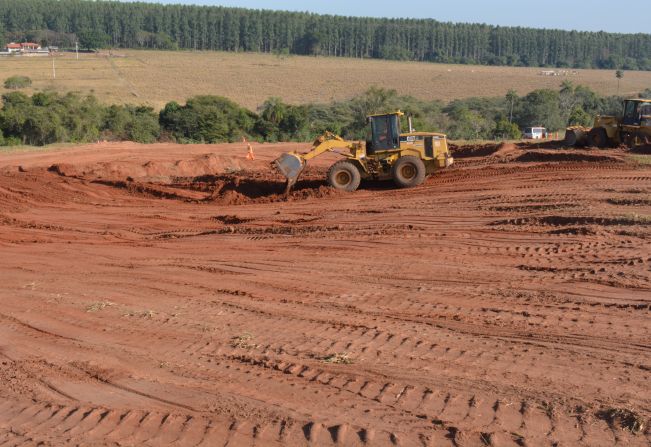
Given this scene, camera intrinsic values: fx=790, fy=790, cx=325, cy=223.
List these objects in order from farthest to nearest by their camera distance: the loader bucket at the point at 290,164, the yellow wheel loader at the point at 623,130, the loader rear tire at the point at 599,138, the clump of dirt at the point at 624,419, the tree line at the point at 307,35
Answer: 1. the tree line at the point at 307,35
2. the loader rear tire at the point at 599,138
3. the yellow wheel loader at the point at 623,130
4. the loader bucket at the point at 290,164
5. the clump of dirt at the point at 624,419

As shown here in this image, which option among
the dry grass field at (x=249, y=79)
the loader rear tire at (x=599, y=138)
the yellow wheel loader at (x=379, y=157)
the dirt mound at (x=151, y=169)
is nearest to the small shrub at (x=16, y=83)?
the dry grass field at (x=249, y=79)

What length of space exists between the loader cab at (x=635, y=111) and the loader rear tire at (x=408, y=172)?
10.5m

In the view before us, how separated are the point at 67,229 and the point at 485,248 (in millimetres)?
8988

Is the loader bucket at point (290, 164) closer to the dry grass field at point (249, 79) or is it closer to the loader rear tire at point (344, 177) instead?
the loader rear tire at point (344, 177)

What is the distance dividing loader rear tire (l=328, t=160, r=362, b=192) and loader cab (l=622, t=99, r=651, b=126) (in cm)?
1192

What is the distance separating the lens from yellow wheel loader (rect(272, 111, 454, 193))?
19.8 metres

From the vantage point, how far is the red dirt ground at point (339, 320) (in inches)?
250

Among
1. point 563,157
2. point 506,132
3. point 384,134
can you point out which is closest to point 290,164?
point 384,134

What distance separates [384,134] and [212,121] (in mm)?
25988

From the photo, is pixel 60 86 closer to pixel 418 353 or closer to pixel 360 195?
pixel 360 195

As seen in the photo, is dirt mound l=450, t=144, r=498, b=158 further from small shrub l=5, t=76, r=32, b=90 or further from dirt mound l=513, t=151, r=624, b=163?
small shrub l=5, t=76, r=32, b=90

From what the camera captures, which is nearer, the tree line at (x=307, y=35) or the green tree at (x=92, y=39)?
the green tree at (x=92, y=39)

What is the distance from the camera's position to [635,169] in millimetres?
20109

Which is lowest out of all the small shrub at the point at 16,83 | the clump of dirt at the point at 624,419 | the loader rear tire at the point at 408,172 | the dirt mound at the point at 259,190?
the clump of dirt at the point at 624,419
